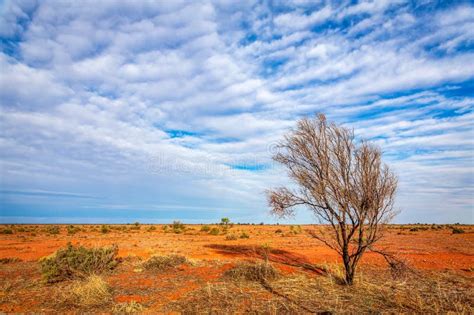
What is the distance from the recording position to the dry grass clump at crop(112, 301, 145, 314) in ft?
24.4

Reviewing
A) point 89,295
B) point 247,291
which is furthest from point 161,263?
point 247,291

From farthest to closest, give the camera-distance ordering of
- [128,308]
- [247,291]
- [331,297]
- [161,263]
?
1. [161,263]
2. [247,291]
3. [331,297]
4. [128,308]

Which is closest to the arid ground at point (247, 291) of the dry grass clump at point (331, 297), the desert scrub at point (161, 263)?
the dry grass clump at point (331, 297)

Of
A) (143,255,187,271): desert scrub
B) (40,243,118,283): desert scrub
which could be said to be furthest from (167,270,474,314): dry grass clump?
(40,243,118,283): desert scrub

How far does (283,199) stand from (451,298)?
5.48 metres

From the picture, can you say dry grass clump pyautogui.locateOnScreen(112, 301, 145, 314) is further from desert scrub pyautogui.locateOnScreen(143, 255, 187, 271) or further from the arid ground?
desert scrub pyautogui.locateOnScreen(143, 255, 187, 271)

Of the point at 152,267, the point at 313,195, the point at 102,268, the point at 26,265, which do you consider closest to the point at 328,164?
the point at 313,195

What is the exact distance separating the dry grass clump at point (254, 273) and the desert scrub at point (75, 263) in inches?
206

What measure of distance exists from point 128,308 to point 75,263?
16.8 ft

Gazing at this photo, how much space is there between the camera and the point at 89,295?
841cm

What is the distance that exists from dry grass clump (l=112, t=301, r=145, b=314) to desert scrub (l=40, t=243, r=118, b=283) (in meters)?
3.21

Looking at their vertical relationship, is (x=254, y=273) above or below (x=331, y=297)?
above

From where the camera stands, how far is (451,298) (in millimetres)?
8039

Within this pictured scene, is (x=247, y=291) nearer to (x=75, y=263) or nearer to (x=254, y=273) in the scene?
(x=254, y=273)
